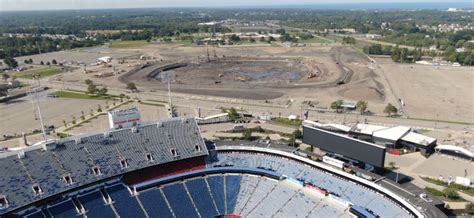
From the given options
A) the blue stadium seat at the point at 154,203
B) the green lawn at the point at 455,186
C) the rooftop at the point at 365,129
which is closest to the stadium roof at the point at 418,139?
the rooftop at the point at 365,129

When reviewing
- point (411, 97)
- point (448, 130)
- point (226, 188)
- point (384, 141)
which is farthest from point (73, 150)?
point (411, 97)

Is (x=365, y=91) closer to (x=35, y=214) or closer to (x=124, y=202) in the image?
(x=124, y=202)

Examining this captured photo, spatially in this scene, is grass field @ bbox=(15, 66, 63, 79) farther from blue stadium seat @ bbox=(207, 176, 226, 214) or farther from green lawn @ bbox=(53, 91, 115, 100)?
blue stadium seat @ bbox=(207, 176, 226, 214)

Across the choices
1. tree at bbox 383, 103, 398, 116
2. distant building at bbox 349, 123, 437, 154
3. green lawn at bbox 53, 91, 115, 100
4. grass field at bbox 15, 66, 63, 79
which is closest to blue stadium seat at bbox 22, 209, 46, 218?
distant building at bbox 349, 123, 437, 154

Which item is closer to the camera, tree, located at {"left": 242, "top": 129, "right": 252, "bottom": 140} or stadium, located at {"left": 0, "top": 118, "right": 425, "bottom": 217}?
stadium, located at {"left": 0, "top": 118, "right": 425, "bottom": 217}

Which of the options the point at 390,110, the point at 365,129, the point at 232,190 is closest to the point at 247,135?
the point at 365,129

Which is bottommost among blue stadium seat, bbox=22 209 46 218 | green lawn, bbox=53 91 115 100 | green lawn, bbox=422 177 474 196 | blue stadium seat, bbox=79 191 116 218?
green lawn, bbox=422 177 474 196
